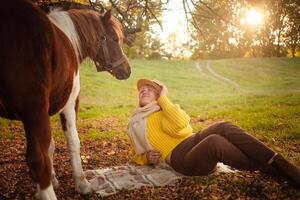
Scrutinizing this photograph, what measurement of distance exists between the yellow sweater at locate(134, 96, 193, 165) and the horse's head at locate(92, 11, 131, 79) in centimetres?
91

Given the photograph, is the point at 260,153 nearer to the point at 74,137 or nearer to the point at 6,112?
the point at 74,137

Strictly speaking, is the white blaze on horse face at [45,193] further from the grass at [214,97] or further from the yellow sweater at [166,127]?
the grass at [214,97]

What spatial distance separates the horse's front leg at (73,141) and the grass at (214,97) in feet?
4.60

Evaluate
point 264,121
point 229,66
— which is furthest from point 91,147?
point 229,66

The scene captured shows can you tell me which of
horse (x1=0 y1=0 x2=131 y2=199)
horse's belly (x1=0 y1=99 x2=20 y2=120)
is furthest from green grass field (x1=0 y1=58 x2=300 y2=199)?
horse's belly (x1=0 y1=99 x2=20 y2=120)

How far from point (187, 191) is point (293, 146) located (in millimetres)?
3048

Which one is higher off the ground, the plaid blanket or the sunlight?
the sunlight

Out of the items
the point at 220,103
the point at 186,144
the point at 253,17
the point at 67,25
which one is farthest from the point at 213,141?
the point at 220,103

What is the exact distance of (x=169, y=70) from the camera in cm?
2695

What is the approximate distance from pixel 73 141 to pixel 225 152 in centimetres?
181

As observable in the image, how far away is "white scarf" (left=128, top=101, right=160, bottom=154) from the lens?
4.70 m

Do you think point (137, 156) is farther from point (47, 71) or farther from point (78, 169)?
point (47, 71)

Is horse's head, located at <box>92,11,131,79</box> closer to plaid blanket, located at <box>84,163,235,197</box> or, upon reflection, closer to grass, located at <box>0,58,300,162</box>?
grass, located at <box>0,58,300,162</box>

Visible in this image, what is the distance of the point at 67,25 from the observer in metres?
4.28
